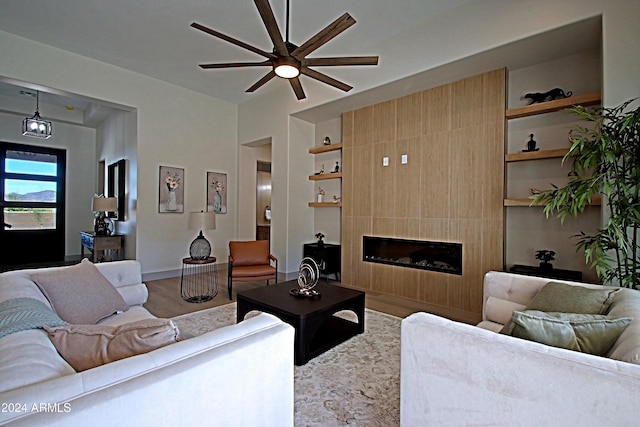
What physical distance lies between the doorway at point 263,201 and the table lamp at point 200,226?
258 centimetres

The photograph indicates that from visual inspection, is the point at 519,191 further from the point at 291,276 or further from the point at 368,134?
the point at 291,276

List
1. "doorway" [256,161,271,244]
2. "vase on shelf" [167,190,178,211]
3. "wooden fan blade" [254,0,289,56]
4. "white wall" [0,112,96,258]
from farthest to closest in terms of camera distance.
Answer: "doorway" [256,161,271,244] < "white wall" [0,112,96,258] < "vase on shelf" [167,190,178,211] < "wooden fan blade" [254,0,289,56]

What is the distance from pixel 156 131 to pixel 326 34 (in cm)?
434

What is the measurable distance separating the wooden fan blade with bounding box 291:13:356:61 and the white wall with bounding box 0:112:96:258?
7290mm

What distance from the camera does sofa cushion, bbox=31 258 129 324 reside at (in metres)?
1.97

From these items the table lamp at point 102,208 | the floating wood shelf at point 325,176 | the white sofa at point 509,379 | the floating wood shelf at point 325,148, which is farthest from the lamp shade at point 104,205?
the white sofa at point 509,379

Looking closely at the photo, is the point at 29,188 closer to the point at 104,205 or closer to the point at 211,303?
the point at 104,205

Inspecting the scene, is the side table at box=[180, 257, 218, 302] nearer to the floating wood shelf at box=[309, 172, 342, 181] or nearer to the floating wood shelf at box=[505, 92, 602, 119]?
the floating wood shelf at box=[309, 172, 342, 181]

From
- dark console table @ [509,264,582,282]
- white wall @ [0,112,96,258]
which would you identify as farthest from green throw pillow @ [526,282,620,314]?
white wall @ [0,112,96,258]

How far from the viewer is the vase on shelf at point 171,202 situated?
19.0ft

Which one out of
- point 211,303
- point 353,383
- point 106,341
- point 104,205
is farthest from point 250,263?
point 106,341

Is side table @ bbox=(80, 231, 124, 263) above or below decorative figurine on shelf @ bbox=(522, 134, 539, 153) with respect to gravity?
below

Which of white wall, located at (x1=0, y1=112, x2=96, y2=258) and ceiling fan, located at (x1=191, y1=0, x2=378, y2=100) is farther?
white wall, located at (x1=0, y1=112, x2=96, y2=258)

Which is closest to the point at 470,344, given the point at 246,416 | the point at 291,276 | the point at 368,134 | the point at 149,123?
the point at 246,416
